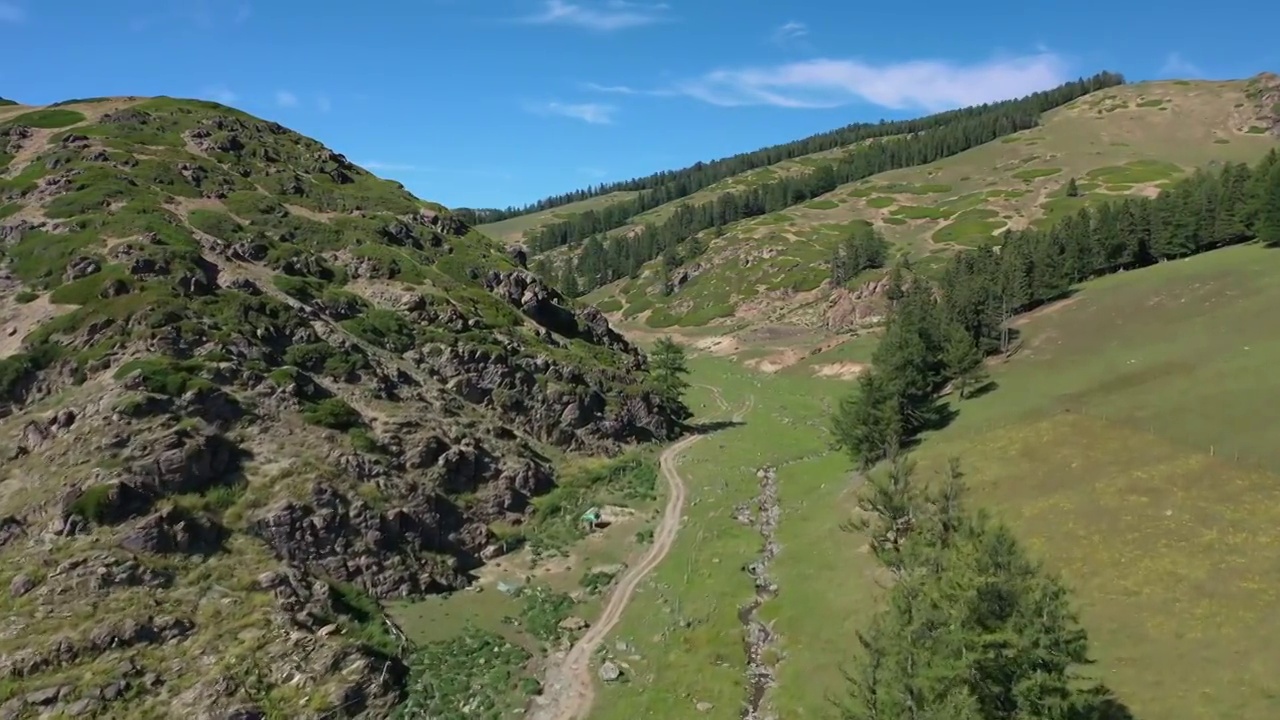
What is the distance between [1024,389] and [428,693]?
64.6 m

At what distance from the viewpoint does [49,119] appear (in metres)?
124

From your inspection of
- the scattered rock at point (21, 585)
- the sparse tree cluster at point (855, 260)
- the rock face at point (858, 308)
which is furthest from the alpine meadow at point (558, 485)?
the sparse tree cluster at point (855, 260)

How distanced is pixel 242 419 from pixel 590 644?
3493 centimetres

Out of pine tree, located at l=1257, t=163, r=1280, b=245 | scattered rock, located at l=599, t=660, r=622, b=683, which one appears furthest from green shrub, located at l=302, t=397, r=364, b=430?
pine tree, located at l=1257, t=163, r=1280, b=245

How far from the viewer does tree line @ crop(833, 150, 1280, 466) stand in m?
75.8

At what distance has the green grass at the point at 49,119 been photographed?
12100cm

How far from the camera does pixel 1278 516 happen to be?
144ft

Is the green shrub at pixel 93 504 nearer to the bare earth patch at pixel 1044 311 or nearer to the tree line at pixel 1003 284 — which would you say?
the tree line at pixel 1003 284

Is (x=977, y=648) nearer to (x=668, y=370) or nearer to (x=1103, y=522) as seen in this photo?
(x=1103, y=522)

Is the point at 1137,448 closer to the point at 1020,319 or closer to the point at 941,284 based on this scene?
the point at 1020,319

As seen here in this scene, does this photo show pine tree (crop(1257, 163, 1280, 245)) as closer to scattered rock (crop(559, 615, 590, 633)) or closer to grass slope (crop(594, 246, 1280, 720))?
grass slope (crop(594, 246, 1280, 720))

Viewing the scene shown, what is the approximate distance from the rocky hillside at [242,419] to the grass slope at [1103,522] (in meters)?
17.5

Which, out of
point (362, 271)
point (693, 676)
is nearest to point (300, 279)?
point (362, 271)

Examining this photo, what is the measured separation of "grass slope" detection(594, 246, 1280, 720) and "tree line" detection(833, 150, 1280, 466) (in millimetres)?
4480
